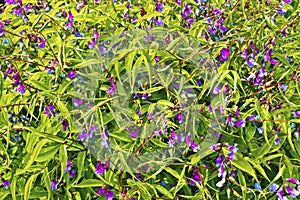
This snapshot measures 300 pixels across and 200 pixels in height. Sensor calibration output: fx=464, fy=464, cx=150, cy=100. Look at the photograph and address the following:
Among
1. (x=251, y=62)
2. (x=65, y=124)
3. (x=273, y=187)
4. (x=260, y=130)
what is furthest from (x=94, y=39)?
(x=273, y=187)

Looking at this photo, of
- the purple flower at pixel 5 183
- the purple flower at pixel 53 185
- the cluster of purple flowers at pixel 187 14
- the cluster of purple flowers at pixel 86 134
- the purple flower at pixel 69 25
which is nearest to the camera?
the cluster of purple flowers at pixel 86 134

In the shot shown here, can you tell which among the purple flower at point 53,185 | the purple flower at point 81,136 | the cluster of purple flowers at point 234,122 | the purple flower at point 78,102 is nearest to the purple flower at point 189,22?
the cluster of purple flowers at point 234,122

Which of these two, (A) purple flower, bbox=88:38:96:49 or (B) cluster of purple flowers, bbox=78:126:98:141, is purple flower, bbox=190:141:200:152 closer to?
(B) cluster of purple flowers, bbox=78:126:98:141

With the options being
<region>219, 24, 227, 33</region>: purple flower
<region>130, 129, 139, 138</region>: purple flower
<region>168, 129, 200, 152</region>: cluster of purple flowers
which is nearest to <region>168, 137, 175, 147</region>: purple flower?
<region>168, 129, 200, 152</region>: cluster of purple flowers

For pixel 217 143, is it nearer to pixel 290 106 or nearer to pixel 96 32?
pixel 290 106

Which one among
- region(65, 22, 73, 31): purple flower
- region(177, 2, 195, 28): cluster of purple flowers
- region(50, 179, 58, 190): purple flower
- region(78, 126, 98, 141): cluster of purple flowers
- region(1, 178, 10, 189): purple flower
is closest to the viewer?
region(78, 126, 98, 141): cluster of purple flowers

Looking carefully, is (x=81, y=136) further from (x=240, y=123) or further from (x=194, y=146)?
(x=240, y=123)

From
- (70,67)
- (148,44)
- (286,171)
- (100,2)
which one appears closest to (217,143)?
(286,171)

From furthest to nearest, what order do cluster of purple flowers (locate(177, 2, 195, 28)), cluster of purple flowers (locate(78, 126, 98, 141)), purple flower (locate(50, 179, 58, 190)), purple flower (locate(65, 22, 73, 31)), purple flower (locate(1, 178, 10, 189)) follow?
cluster of purple flowers (locate(177, 2, 195, 28))
purple flower (locate(65, 22, 73, 31))
purple flower (locate(1, 178, 10, 189))
purple flower (locate(50, 179, 58, 190))
cluster of purple flowers (locate(78, 126, 98, 141))

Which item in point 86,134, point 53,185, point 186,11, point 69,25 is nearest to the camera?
point 86,134

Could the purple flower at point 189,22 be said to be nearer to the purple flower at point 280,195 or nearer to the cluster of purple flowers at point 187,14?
the cluster of purple flowers at point 187,14

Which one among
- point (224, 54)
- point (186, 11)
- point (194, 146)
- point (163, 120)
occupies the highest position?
point (186, 11)
